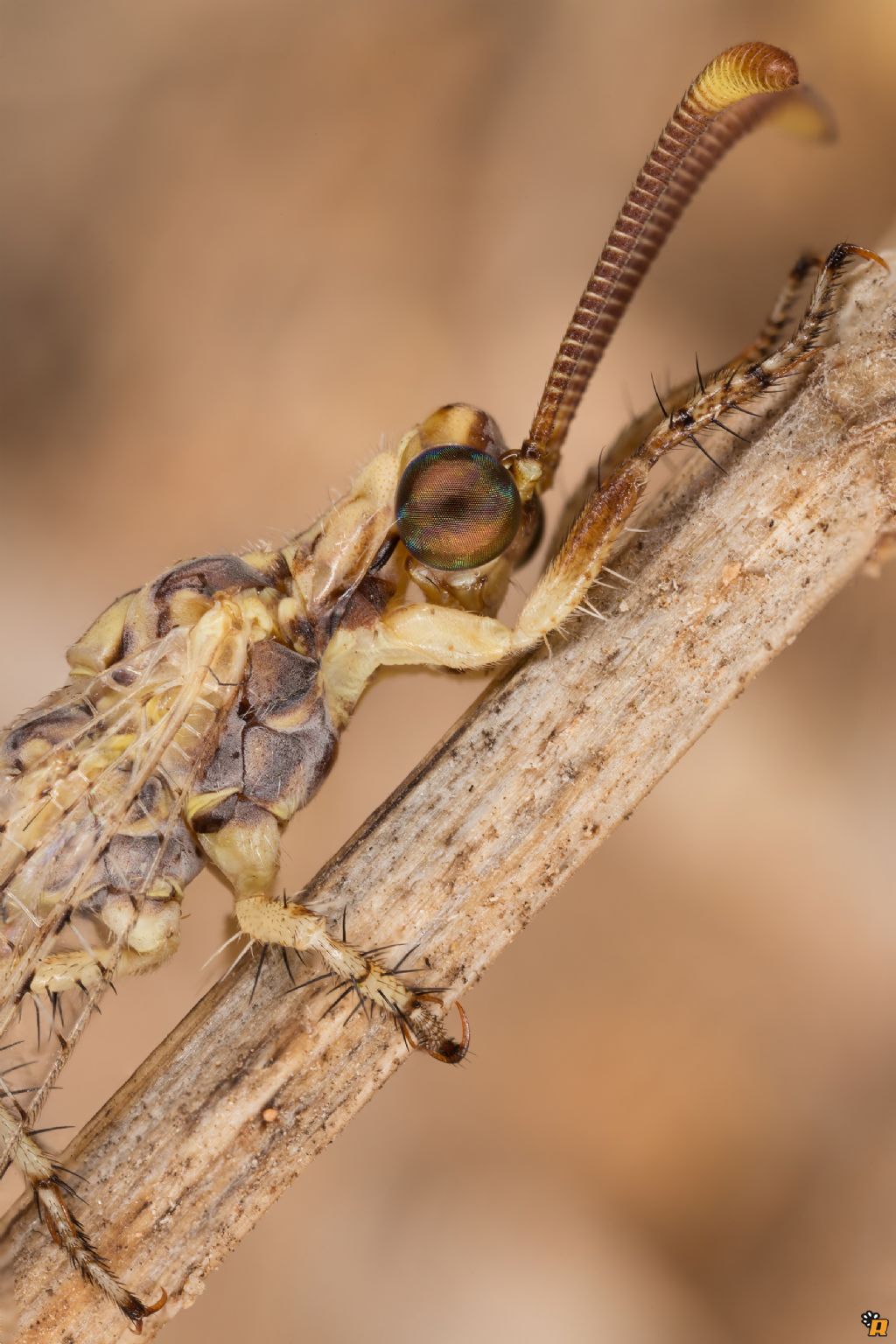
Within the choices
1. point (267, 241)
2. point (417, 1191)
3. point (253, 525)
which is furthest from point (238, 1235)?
point (267, 241)

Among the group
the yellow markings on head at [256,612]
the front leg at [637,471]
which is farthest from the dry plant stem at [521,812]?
the yellow markings on head at [256,612]

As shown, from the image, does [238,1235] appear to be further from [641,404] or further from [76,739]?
[641,404]

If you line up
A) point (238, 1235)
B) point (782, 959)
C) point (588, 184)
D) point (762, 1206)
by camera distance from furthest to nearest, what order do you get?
point (588, 184) → point (782, 959) → point (762, 1206) → point (238, 1235)

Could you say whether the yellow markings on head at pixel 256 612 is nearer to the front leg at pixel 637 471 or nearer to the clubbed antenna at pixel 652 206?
the front leg at pixel 637 471

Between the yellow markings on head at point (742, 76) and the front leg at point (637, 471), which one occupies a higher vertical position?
the yellow markings on head at point (742, 76)

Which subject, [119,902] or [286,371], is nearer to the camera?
[119,902]

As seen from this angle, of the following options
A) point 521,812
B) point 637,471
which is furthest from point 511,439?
point 521,812

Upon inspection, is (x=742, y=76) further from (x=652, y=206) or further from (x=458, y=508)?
(x=458, y=508)

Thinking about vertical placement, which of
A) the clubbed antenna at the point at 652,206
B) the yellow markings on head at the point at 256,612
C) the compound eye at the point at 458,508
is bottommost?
the yellow markings on head at the point at 256,612
